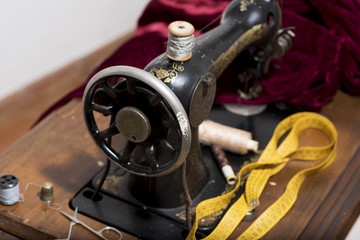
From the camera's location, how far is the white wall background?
226 centimetres

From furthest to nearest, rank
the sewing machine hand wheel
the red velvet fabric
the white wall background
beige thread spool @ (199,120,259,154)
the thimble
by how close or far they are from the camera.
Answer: the white wall background
the red velvet fabric
beige thread spool @ (199,120,259,154)
the thimble
the sewing machine hand wheel

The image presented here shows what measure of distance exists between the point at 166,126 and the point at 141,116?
5 cm

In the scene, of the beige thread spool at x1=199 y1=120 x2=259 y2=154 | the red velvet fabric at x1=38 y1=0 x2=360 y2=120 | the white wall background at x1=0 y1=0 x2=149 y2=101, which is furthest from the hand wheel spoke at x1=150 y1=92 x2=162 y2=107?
the white wall background at x1=0 y1=0 x2=149 y2=101

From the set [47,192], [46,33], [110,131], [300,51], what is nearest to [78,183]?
[47,192]

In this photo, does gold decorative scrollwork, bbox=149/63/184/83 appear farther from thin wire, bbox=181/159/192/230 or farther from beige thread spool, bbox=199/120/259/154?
beige thread spool, bbox=199/120/259/154

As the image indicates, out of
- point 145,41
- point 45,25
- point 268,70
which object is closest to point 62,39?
point 45,25

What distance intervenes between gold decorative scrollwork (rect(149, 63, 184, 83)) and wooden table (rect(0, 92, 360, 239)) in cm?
35

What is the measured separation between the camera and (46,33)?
2432mm

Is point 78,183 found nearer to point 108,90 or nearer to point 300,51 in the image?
point 108,90

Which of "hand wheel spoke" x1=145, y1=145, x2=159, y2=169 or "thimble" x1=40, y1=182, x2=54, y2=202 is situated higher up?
"hand wheel spoke" x1=145, y1=145, x2=159, y2=169

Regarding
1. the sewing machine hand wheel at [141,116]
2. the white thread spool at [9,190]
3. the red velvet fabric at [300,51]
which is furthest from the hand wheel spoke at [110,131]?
the red velvet fabric at [300,51]

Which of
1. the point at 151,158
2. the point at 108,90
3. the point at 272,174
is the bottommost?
the point at 272,174

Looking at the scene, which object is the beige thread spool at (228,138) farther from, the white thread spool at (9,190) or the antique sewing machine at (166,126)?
the white thread spool at (9,190)

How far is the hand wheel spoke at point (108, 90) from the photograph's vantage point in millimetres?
1090
